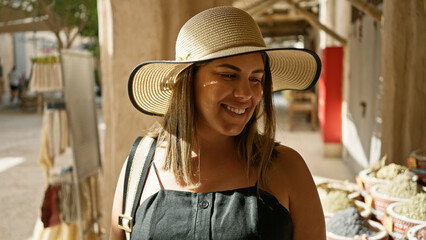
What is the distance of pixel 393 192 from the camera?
2.78 metres

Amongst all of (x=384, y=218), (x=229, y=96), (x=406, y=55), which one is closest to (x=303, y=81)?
(x=229, y=96)

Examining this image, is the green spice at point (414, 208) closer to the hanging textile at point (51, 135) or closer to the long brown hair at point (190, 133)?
the long brown hair at point (190, 133)

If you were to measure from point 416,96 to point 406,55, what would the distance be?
0.36 m

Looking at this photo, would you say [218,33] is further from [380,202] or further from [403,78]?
[403,78]

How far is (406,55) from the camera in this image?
136 inches

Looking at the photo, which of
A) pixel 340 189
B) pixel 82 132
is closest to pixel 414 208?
pixel 340 189

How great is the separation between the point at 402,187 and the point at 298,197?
Answer: 1.58m

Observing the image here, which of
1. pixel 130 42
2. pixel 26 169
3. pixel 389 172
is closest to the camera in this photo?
pixel 130 42

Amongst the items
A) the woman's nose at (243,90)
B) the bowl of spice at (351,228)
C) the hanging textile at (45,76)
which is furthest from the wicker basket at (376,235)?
the hanging textile at (45,76)

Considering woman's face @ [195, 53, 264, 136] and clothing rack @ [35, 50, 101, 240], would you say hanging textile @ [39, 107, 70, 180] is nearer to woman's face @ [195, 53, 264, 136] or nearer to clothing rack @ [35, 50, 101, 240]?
clothing rack @ [35, 50, 101, 240]

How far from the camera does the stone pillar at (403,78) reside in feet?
11.2

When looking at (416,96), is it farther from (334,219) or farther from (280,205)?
(280,205)

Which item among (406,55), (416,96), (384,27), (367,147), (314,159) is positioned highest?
(384,27)

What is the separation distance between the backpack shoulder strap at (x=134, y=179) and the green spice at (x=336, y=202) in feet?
5.56
